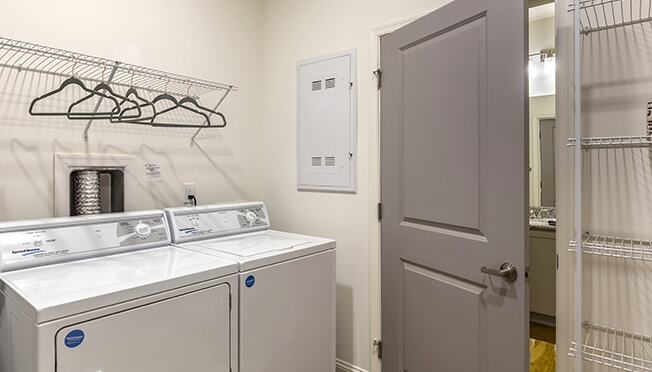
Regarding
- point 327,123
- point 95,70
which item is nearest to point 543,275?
point 327,123

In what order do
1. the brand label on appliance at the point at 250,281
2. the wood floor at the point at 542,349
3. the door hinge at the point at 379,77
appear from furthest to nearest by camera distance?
the wood floor at the point at 542,349 < the door hinge at the point at 379,77 < the brand label on appliance at the point at 250,281

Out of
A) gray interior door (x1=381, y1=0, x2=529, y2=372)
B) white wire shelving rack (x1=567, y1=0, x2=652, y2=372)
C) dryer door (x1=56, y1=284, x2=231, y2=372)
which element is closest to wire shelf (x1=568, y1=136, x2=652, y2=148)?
white wire shelving rack (x1=567, y1=0, x2=652, y2=372)

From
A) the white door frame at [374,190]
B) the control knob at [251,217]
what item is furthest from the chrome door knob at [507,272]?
the control knob at [251,217]

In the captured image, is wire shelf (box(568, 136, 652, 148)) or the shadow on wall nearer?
wire shelf (box(568, 136, 652, 148))

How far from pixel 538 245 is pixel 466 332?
77.0 inches

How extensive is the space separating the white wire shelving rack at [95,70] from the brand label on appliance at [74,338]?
114 cm

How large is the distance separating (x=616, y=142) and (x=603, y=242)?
14.8 inches

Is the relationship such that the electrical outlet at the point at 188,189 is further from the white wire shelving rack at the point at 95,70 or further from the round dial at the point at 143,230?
the round dial at the point at 143,230

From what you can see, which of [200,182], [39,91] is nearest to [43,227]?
[39,91]

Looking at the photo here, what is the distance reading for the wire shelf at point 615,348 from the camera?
1341 mm

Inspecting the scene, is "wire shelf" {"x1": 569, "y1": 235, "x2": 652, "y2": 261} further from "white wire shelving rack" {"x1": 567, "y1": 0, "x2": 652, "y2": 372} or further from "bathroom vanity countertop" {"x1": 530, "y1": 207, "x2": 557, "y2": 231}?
"bathroom vanity countertop" {"x1": 530, "y1": 207, "x2": 557, "y2": 231}

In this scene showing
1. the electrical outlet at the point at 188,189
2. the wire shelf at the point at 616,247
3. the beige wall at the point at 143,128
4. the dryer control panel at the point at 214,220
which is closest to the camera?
the wire shelf at the point at 616,247

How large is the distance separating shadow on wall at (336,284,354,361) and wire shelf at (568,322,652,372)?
4.08 feet

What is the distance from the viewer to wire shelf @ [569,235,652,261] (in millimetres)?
1291
